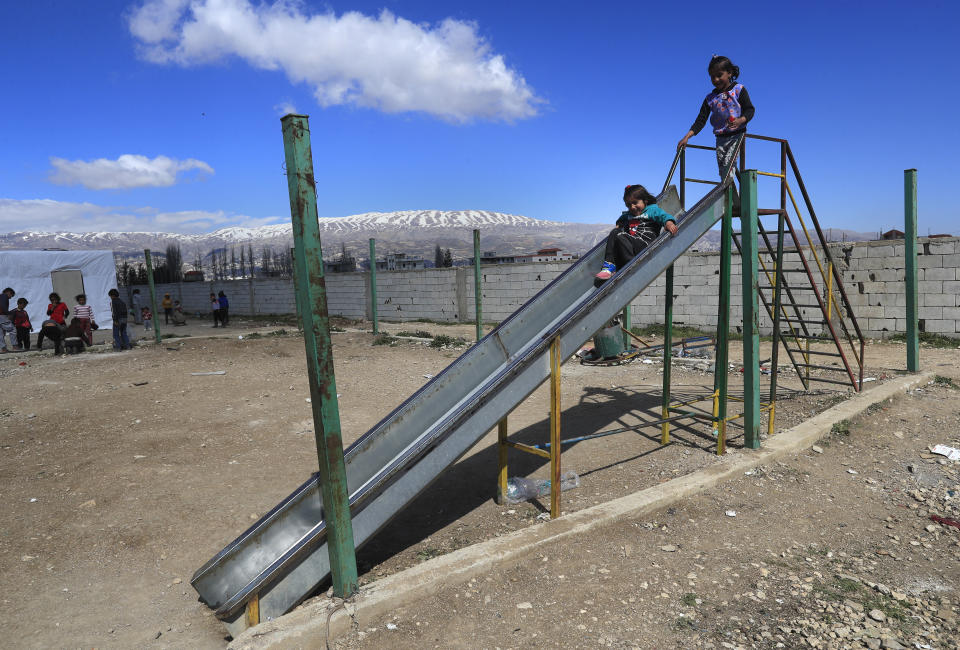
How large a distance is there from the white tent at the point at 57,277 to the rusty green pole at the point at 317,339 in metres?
19.7

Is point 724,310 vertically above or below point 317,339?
below

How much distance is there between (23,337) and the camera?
12742mm

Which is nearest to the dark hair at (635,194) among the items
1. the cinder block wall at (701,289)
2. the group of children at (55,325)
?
the cinder block wall at (701,289)

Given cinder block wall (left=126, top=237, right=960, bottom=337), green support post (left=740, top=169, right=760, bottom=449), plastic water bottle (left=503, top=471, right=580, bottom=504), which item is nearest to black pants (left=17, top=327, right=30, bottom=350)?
cinder block wall (left=126, top=237, right=960, bottom=337)

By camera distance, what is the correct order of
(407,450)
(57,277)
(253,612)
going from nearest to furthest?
(253,612), (407,450), (57,277)

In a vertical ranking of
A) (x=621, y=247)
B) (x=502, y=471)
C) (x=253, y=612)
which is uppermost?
(x=621, y=247)

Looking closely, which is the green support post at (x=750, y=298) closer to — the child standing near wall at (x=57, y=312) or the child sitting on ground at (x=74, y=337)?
the child sitting on ground at (x=74, y=337)

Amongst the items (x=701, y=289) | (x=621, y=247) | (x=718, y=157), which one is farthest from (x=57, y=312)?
(x=701, y=289)

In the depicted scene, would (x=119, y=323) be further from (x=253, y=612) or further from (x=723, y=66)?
Result: (x=723, y=66)

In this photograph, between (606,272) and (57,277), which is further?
(57,277)

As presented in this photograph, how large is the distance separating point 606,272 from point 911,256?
18.9ft

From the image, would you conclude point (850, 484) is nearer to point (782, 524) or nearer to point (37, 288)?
point (782, 524)

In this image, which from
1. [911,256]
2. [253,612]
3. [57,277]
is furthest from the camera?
[57,277]

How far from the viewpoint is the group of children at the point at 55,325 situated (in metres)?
11.8
